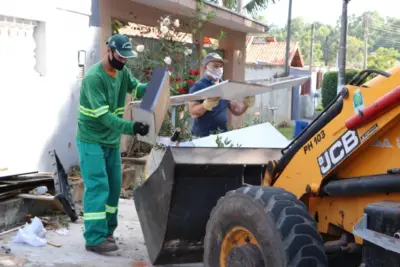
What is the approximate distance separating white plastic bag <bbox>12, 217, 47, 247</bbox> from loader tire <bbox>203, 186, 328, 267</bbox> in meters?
1.94

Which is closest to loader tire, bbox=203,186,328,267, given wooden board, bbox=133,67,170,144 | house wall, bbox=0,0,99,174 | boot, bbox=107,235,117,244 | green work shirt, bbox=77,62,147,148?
wooden board, bbox=133,67,170,144

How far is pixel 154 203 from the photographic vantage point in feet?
14.6

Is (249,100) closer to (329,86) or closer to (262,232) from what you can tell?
(262,232)

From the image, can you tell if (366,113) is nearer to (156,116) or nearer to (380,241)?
(380,241)

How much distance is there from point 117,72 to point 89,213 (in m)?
→ 1.21

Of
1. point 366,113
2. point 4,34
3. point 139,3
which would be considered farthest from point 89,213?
point 139,3

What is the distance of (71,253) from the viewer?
16.4 ft

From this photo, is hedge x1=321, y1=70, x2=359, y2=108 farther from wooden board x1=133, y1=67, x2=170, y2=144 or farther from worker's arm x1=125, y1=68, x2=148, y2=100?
wooden board x1=133, y1=67, x2=170, y2=144

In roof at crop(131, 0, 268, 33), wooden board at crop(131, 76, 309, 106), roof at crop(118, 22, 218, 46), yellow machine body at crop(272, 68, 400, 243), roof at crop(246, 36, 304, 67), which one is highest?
roof at crop(246, 36, 304, 67)

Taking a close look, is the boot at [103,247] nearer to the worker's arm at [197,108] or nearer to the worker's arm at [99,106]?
the worker's arm at [99,106]

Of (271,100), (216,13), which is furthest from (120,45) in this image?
(271,100)

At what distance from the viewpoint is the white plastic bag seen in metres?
5.11

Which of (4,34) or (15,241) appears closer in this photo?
(15,241)

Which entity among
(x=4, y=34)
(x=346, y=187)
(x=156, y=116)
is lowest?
(x=346, y=187)
